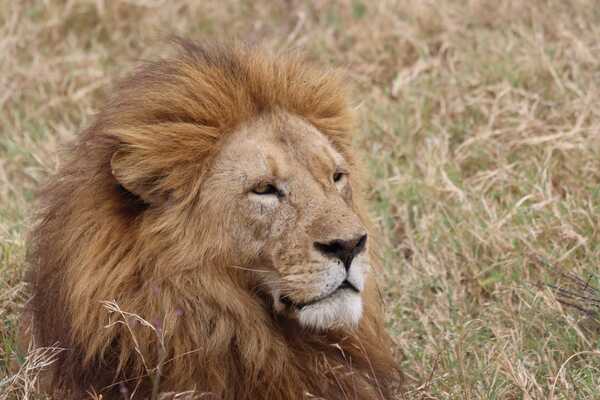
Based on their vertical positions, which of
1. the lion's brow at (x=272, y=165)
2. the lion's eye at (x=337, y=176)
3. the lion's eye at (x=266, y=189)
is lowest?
the lion's eye at (x=337, y=176)

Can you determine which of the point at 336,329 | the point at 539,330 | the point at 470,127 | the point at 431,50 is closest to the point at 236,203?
the point at 336,329

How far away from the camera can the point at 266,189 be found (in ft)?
11.2

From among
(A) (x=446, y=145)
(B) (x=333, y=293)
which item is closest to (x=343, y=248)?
(B) (x=333, y=293)

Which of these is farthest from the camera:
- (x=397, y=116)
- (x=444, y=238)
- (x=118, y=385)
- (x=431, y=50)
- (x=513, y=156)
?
(x=431, y=50)

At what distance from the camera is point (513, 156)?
568cm

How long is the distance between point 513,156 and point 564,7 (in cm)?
170

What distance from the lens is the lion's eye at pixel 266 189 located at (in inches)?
134

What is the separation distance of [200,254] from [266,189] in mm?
291

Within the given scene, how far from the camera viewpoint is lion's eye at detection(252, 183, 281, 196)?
134 inches

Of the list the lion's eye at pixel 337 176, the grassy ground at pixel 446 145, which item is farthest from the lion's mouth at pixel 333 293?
the grassy ground at pixel 446 145

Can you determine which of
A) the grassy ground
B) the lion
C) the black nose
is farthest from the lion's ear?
the grassy ground

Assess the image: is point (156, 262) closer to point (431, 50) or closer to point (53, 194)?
point (53, 194)

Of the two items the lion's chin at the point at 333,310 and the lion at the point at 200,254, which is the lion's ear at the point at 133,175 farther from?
the lion's chin at the point at 333,310

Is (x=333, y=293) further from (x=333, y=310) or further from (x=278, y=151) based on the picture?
(x=278, y=151)
